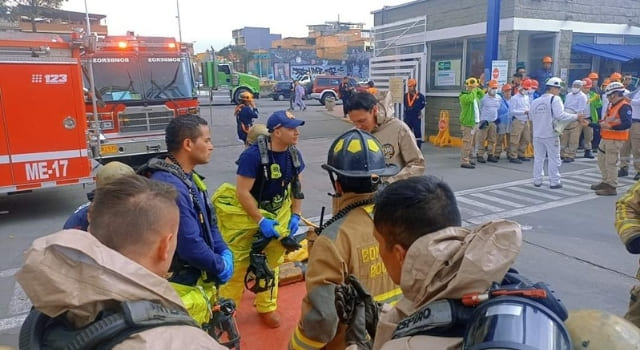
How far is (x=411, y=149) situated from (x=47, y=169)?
5.75 metres

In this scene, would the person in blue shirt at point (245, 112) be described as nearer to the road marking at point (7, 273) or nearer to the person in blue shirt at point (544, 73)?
the road marking at point (7, 273)

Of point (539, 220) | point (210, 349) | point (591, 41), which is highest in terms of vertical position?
point (591, 41)

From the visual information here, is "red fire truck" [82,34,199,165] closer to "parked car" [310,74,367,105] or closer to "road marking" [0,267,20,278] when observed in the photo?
"road marking" [0,267,20,278]

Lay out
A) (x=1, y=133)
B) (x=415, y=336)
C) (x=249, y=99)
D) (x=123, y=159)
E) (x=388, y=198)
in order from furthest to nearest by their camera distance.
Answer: (x=249, y=99), (x=123, y=159), (x=1, y=133), (x=388, y=198), (x=415, y=336)

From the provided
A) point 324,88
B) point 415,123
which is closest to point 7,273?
point 415,123

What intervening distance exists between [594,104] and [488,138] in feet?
10.4

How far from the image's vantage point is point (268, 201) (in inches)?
150

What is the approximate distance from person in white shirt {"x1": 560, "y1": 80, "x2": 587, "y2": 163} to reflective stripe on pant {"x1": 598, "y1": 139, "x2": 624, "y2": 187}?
2343 millimetres

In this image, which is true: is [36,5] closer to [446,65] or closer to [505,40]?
[446,65]

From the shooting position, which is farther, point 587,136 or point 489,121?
point 587,136

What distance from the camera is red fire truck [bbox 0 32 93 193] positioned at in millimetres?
6773

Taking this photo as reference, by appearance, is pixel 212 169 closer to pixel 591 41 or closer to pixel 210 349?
pixel 210 349

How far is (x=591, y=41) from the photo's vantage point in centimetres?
1499

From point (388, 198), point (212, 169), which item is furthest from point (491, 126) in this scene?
point (388, 198)
